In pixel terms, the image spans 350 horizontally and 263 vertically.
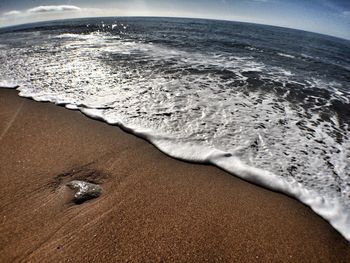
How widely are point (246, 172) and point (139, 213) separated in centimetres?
169

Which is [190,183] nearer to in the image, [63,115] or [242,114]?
[242,114]

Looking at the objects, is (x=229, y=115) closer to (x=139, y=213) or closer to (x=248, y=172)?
(x=248, y=172)

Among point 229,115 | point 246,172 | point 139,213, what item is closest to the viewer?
point 139,213

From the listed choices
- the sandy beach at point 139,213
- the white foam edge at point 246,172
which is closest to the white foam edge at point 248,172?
the white foam edge at point 246,172

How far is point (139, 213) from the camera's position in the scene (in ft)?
8.50

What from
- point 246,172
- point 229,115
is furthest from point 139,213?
point 229,115

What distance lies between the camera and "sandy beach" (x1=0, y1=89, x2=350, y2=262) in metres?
2.20

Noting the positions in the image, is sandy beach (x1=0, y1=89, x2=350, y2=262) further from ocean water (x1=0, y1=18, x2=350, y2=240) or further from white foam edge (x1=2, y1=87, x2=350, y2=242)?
ocean water (x1=0, y1=18, x2=350, y2=240)

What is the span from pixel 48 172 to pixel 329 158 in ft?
14.8

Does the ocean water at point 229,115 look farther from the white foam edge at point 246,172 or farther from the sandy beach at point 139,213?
the sandy beach at point 139,213

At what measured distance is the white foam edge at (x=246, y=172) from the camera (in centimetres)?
279

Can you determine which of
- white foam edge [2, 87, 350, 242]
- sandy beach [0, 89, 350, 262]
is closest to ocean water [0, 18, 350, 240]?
white foam edge [2, 87, 350, 242]

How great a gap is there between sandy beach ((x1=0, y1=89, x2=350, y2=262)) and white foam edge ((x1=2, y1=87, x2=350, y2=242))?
0.10 m

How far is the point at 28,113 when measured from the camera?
4695mm
